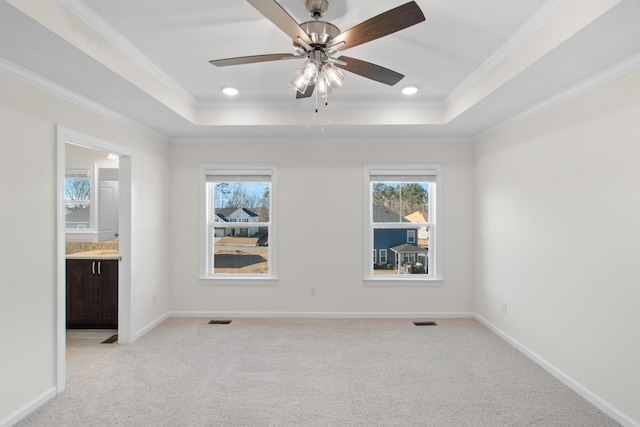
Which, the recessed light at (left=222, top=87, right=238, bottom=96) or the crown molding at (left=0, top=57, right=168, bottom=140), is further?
the recessed light at (left=222, top=87, right=238, bottom=96)

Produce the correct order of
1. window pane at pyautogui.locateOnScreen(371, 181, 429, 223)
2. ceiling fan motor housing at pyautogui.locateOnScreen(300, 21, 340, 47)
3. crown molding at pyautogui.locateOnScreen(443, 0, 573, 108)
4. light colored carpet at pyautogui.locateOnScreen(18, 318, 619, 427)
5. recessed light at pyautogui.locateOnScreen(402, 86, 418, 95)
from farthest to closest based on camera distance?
window pane at pyautogui.locateOnScreen(371, 181, 429, 223), recessed light at pyautogui.locateOnScreen(402, 86, 418, 95), light colored carpet at pyautogui.locateOnScreen(18, 318, 619, 427), crown molding at pyautogui.locateOnScreen(443, 0, 573, 108), ceiling fan motor housing at pyautogui.locateOnScreen(300, 21, 340, 47)

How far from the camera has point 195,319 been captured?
14.1 ft

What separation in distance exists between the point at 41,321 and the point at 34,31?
193cm

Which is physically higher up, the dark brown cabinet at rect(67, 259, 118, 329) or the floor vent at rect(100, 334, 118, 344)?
the dark brown cabinet at rect(67, 259, 118, 329)

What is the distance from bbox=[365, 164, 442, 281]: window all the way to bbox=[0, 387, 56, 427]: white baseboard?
10.9 feet

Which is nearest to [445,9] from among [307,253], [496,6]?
[496,6]

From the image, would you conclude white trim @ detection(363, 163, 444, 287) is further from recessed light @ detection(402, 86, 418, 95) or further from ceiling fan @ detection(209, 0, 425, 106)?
ceiling fan @ detection(209, 0, 425, 106)

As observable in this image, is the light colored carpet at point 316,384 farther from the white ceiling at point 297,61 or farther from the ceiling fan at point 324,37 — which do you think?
the white ceiling at point 297,61

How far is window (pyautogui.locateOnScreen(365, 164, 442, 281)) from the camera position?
14.5ft

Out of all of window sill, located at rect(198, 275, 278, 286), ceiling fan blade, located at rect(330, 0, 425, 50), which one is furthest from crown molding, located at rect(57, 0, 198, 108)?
window sill, located at rect(198, 275, 278, 286)

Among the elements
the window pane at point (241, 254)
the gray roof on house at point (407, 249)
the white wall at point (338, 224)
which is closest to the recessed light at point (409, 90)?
the white wall at point (338, 224)

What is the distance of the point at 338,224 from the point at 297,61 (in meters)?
2.18

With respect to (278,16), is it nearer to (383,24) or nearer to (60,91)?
(383,24)

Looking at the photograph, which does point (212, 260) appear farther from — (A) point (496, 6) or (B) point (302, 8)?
(A) point (496, 6)
